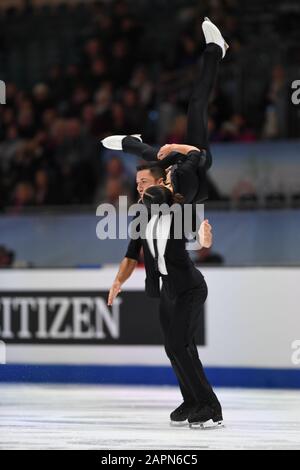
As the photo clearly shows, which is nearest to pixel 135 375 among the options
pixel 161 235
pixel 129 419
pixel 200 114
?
pixel 129 419

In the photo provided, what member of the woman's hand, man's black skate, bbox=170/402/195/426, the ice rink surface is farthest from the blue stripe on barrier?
the woman's hand

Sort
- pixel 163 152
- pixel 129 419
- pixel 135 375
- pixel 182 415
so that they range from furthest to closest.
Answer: pixel 135 375, pixel 129 419, pixel 182 415, pixel 163 152

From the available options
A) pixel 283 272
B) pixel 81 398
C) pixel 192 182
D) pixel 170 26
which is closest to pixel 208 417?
pixel 192 182

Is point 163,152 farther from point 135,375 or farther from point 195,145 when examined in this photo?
point 135,375

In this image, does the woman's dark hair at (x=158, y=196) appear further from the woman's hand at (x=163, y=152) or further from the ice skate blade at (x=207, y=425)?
the ice skate blade at (x=207, y=425)

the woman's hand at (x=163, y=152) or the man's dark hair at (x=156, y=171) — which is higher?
the woman's hand at (x=163, y=152)

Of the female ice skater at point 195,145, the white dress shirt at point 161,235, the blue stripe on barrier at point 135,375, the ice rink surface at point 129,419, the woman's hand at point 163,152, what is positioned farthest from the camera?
the blue stripe on barrier at point 135,375

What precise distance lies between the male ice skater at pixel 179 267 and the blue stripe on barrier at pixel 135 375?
87.1 inches

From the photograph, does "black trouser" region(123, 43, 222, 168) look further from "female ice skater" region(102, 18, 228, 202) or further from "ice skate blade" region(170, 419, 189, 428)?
"ice skate blade" region(170, 419, 189, 428)

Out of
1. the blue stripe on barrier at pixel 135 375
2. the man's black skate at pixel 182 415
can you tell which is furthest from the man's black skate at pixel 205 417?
the blue stripe on barrier at pixel 135 375

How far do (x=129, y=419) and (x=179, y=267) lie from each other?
1.14m

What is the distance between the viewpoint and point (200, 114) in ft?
21.4

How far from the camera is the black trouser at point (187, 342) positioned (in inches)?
246

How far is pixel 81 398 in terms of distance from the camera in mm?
7980
